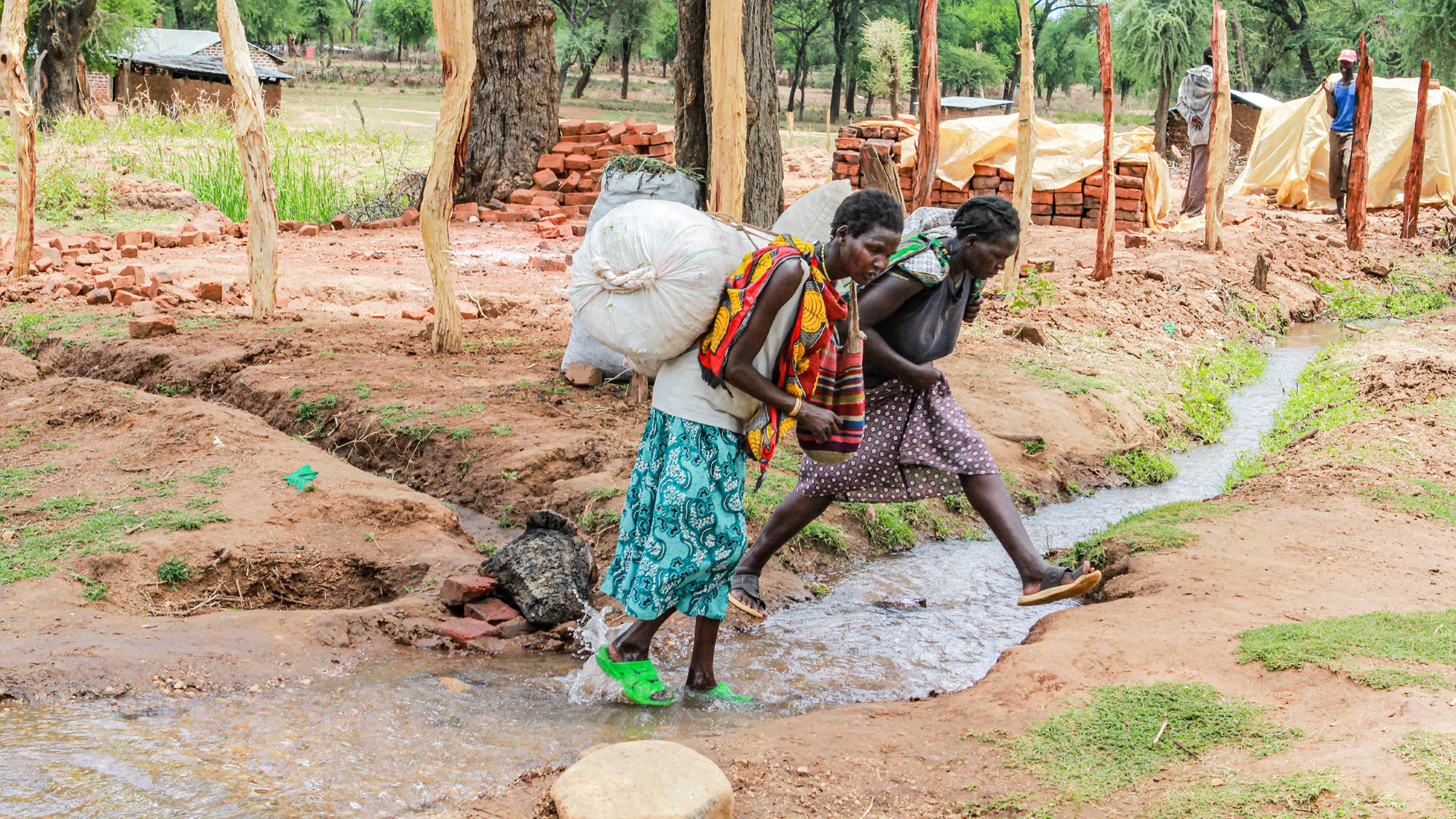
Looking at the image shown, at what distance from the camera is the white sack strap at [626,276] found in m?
3.06

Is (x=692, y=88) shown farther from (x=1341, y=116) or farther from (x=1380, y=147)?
(x=1380, y=147)

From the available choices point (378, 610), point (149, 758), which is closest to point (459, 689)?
point (378, 610)

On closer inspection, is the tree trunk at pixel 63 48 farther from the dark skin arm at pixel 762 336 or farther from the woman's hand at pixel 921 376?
the dark skin arm at pixel 762 336

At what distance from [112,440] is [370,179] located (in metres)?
9.99

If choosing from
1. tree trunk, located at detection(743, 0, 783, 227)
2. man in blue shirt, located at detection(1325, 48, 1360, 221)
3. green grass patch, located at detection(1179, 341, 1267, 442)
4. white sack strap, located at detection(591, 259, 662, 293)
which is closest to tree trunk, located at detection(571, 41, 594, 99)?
man in blue shirt, located at detection(1325, 48, 1360, 221)

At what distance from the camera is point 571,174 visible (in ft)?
44.0

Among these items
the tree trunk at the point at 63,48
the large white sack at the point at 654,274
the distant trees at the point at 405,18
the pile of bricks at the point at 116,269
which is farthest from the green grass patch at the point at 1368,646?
the distant trees at the point at 405,18

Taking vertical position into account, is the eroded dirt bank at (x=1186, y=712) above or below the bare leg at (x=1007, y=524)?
below

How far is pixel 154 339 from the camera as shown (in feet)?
24.0

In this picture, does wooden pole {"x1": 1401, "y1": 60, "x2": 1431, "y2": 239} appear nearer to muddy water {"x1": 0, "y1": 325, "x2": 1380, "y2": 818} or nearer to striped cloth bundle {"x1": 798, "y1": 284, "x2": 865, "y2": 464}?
muddy water {"x1": 0, "y1": 325, "x2": 1380, "y2": 818}

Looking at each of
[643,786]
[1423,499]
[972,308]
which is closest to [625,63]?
[1423,499]

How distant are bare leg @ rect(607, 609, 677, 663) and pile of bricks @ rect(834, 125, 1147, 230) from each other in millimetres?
10570

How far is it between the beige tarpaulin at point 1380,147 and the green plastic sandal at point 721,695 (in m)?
16.6

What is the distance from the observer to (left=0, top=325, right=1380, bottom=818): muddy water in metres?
2.68
